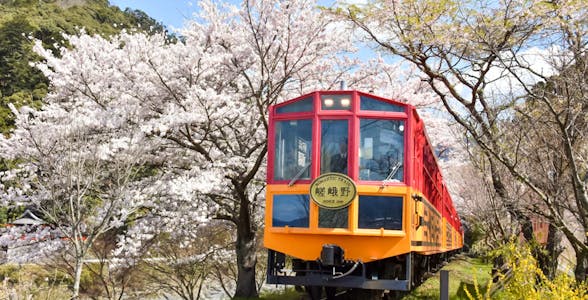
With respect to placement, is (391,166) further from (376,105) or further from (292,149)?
(292,149)

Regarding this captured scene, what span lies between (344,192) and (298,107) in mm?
1136

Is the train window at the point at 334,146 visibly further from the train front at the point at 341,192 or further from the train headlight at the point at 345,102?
the train headlight at the point at 345,102

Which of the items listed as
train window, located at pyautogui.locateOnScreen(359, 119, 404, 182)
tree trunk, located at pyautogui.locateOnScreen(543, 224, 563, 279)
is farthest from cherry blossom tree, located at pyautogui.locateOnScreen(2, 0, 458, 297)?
tree trunk, located at pyautogui.locateOnScreen(543, 224, 563, 279)

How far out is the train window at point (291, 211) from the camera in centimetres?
584

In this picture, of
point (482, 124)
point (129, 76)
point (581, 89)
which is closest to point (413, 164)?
point (482, 124)

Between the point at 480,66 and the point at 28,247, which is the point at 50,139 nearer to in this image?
the point at 28,247

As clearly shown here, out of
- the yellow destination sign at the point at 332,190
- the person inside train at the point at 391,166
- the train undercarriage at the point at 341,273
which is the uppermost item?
the person inside train at the point at 391,166

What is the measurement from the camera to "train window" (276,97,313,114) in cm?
607

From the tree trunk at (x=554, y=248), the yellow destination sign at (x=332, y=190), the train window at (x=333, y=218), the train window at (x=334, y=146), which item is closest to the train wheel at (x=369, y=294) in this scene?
the train window at (x=333, y=218)

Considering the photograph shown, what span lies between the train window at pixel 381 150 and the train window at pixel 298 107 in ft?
2.07

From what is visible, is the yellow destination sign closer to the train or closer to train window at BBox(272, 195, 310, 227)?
the train

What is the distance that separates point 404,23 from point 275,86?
11.2ft

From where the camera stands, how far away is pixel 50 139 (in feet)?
27.5

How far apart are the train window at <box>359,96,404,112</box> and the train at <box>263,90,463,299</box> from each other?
1 cm
